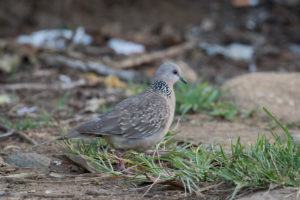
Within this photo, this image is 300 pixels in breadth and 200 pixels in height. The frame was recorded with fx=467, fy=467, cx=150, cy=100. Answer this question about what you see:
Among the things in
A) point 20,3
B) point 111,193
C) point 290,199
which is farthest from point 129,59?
point 290,199

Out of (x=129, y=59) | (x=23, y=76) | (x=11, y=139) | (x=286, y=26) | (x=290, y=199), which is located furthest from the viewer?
(x=286, y=26)

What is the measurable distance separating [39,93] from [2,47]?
1946 mm

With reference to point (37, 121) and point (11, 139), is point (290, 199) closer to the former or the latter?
point (11, 139)

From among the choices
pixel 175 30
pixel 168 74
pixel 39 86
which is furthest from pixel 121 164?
pixel 175 30

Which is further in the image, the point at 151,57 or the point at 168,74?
the point at 151,57

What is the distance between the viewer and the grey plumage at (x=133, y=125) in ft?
15.4

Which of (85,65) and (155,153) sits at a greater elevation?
(85,65)

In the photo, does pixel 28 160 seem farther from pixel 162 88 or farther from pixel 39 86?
pixel 39 86

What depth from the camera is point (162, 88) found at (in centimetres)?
→ 538

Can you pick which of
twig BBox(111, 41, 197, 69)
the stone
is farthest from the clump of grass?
twig BBox(111, 41, 197, 69)

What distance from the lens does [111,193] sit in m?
3.96

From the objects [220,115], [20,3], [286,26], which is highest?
[20,3]

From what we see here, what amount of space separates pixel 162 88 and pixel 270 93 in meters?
2.82

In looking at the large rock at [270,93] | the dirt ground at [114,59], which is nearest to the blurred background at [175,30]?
the dirt ground at [114,59]
